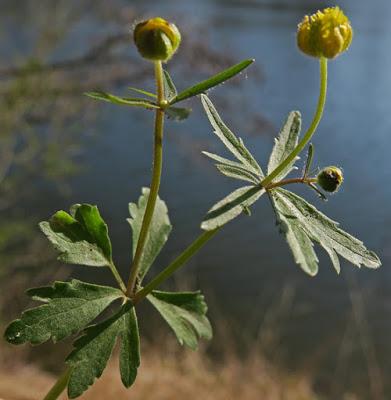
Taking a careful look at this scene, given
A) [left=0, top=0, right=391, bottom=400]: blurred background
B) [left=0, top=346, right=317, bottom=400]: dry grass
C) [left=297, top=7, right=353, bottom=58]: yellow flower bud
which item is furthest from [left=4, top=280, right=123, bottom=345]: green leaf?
[left=0, top=0, right=391, bottom=400]: blurred background

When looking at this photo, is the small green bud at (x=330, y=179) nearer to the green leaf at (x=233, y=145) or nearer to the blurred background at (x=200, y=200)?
the green leaf at (x=233, y=145)

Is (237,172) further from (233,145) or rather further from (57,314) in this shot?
(57,314)

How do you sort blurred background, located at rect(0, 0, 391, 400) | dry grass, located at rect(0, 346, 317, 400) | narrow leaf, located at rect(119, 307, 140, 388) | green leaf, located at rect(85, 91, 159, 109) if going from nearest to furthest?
1. green leaf, located at rect(85, 91, 159, 109)
2. narrow leaf, located at rect(119, 307, 140, 388)
3. dry grass, located at rect(0, 346, 317, 400)
4. blurred background, located at rect(0, 0, 391, 400)

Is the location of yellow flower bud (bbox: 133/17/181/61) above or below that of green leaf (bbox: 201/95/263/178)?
above

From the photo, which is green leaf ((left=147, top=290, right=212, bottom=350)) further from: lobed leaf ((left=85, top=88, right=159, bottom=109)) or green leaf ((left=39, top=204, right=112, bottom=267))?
lobed leaf ((left=85, top=88, right=159, bottom=109))

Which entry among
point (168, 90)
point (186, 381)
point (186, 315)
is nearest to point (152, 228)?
point (186, 315)

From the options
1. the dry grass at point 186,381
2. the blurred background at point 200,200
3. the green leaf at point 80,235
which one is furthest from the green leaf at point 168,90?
the blurred background at point 200,200
